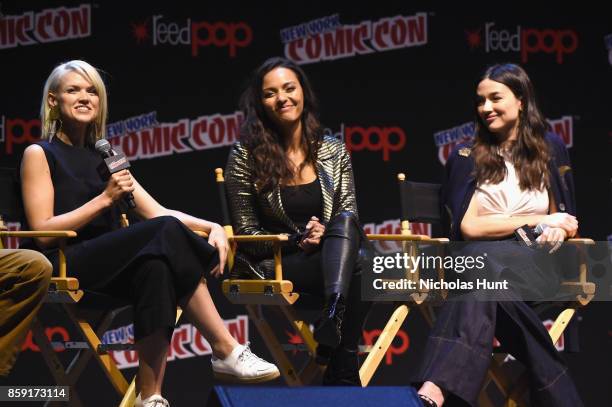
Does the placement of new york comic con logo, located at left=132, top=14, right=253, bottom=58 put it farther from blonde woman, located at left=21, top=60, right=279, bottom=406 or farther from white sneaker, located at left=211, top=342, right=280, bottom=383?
white sneaker, located at left=211, top=342, right=280, bottom=383

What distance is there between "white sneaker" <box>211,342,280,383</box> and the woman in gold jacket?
11.8 inches

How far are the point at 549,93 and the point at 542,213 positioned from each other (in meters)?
1.62

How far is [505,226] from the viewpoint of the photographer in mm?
4164

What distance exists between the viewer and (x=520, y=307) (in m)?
3.79

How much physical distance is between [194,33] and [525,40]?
1.73 meters

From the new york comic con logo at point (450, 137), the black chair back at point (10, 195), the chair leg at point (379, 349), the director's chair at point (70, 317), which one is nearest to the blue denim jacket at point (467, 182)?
the chair leg at point (379, 349)

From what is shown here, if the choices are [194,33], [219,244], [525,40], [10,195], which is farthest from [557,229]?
[194,33]

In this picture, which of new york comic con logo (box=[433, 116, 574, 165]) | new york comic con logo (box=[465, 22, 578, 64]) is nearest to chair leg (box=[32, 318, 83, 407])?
new york comic con logo (box=[433, 116, 574, 165])

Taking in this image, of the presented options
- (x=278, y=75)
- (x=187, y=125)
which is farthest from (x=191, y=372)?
(x=278, y=75)

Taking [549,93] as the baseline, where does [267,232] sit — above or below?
below

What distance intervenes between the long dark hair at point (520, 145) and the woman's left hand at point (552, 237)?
0.26 metres

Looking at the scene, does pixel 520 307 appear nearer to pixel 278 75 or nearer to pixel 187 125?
pixel 278 75

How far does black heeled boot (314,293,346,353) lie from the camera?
359 centimetres

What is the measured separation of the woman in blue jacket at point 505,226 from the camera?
3645 millimetres
